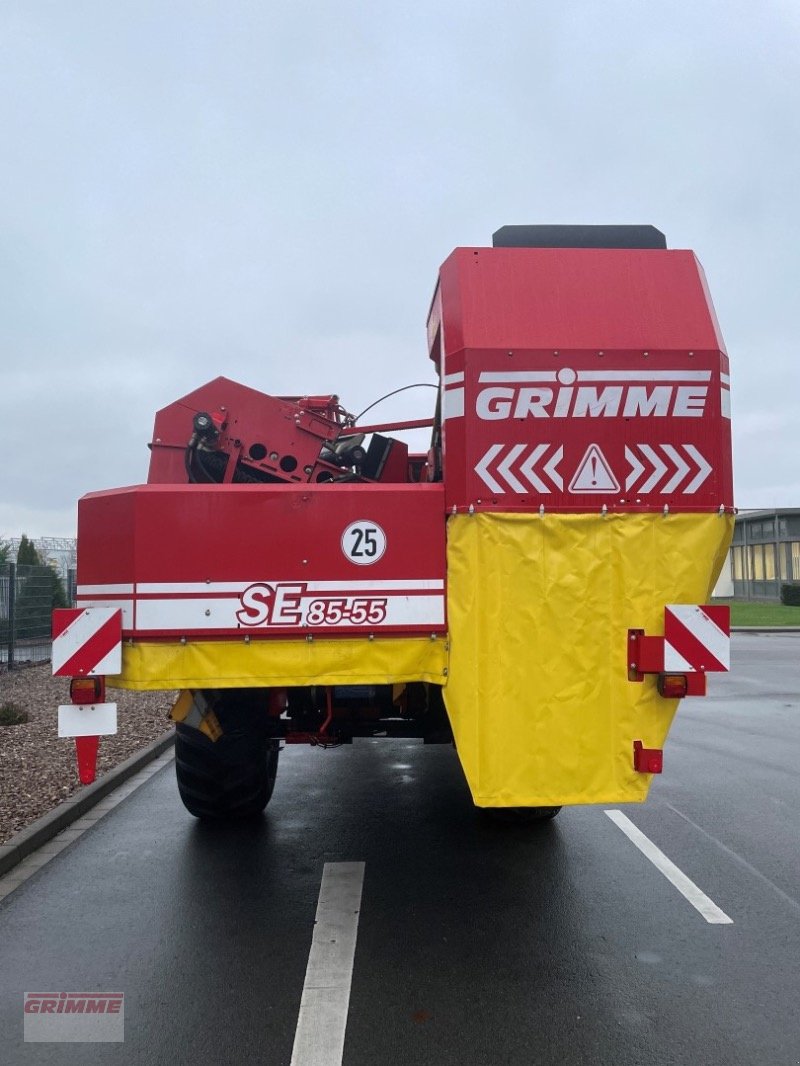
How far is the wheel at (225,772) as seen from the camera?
15.9 ft

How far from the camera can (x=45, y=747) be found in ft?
24.6

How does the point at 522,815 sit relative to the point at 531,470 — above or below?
below

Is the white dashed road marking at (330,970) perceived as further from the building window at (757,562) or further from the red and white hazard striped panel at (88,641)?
the building window at (757,562)

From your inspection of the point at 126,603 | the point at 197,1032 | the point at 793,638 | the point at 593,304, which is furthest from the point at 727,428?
the point at 793,638

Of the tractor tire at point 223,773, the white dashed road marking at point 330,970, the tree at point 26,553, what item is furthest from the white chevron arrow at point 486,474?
the tree at point 26,553

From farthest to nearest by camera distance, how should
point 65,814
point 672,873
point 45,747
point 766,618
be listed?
1. point 766,618
2. point 45,747
3. point 65,814
4. point 672,873

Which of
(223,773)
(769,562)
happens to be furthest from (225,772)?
(769,562)

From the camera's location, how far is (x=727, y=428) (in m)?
3.73

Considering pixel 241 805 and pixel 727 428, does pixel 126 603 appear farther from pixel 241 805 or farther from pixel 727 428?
pixel 727 428

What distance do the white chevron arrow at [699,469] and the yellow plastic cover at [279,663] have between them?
4.33ft

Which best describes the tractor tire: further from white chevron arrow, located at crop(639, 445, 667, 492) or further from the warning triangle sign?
white chevron arrow, located at crop(639, 445, 667, 492)

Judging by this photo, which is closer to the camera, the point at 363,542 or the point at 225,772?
the point at 363,542

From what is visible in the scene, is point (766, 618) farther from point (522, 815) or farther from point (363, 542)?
point (363, 542)

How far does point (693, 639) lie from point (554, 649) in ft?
2.06
